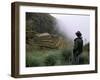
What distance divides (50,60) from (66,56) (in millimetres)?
141

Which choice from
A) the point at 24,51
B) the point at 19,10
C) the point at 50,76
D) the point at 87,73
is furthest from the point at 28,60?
the point at 87,73

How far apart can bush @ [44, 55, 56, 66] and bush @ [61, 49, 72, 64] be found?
8 centimetres

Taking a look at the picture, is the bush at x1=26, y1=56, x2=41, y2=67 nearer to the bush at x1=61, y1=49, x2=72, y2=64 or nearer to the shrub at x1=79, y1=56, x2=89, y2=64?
the bush at x1=61, y1=49, x2=72, y2=64

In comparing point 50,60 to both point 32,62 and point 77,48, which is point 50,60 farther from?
point 77,48

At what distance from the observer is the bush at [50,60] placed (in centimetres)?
189

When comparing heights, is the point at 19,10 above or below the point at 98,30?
above

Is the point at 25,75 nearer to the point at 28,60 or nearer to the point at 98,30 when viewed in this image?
the point at 28,60

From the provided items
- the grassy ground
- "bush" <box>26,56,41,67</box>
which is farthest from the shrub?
"bush" <box>26,56,41,67</box>

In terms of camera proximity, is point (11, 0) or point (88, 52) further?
point (88, 52)

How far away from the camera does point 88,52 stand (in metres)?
2.05

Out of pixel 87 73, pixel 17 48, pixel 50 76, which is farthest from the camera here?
pixel 87 73

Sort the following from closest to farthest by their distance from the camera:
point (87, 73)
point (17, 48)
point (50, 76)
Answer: point (17, 48) → point (50, 76) → point (87, 73)

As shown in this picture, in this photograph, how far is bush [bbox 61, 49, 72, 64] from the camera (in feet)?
6.41

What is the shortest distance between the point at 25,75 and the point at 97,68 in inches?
25.1
